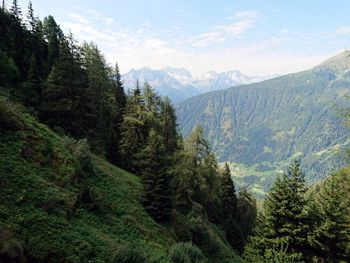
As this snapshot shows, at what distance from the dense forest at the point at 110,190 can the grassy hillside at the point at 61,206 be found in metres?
0.07

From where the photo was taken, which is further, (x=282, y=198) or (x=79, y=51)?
(x=79, y=51)

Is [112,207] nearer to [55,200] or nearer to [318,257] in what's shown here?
[55,200]

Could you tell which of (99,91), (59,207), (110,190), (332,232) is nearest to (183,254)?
(59,207)

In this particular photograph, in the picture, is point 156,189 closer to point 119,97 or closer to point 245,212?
point 119,97

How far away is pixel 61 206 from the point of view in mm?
17844

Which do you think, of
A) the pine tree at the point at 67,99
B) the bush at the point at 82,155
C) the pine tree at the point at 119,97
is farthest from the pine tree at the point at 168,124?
the bush at the point at 82,155

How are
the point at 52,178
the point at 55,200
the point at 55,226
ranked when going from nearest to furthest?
the point at 55,226, the point at 55,200, the point at 52,178

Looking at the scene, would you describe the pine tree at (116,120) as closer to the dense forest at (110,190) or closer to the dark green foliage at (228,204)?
the dense forest at (110,190)

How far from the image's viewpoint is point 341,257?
917 inches

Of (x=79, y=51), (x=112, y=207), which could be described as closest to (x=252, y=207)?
(x=79, y=51)

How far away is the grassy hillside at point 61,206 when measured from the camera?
14.0 meters

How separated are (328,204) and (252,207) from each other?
5519 centimetres

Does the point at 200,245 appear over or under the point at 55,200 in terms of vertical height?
under

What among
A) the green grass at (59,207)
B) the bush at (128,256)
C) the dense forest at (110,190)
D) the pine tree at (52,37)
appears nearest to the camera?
the green grass at (59,207)
